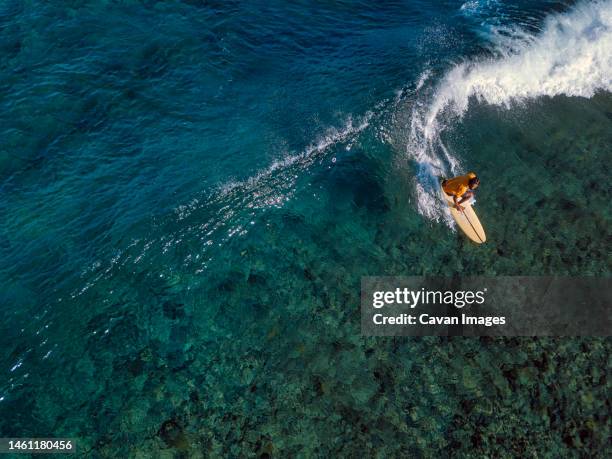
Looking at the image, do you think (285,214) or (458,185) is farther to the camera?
(285,214)

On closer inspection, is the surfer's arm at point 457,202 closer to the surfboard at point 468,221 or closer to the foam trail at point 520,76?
the surfboard at point 468,221

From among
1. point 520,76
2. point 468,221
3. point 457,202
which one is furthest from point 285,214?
point 520,76

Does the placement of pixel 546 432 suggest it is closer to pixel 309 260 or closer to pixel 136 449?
pixel 309 260

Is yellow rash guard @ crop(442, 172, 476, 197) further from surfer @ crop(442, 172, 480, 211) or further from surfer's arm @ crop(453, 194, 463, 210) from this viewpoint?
surfer's arm @ crop(453, 194, 463, 210)

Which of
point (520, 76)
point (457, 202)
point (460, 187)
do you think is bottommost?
point (457, 202)

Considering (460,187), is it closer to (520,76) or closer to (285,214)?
(285,214)

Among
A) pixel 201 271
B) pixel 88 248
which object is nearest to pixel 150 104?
pixel 88 248

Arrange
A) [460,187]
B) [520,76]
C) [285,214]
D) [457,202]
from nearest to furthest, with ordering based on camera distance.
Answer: [460,187], [457,202], [285,214], [520,76]
